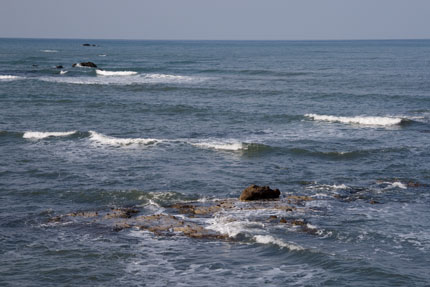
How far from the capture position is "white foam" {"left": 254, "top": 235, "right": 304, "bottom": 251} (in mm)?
16484

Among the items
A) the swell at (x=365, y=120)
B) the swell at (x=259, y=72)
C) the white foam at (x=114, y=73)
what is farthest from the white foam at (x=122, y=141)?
the white foam at (x=114, y=73)

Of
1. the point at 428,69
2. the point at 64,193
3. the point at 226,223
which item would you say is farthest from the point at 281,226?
the point at 428,69

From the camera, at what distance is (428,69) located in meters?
72.3

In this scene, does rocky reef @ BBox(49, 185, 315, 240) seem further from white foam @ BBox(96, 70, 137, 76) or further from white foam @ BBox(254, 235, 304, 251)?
white foam @ BBox(96, 70, 137, 76)

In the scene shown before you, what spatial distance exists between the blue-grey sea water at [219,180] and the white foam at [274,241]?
50 mm

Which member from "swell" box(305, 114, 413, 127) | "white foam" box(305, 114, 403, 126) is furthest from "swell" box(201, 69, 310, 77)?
"white foam" box(305, 114, 403, 126)

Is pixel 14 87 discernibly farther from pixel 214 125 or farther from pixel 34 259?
pixel 34 259

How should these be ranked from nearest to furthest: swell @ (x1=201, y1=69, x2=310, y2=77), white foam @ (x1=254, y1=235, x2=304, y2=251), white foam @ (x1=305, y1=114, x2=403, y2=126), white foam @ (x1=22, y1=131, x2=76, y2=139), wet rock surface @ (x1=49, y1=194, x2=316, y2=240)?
white foam @ (x1=254, y1=235, x2=304, y2=251) → wet rock surface @ (x1=49, y1=194, x2=316, y2=240) → white foam @ (x1=22, y1=131, x2=76, y2=139) → white foam @ (x1=305, y1=114, x2=403, y2=126) → swell @ (x1=201, y1=69, x2=310, y2=77)

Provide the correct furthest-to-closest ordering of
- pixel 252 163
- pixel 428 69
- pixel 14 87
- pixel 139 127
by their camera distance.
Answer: pixel 428 69
pixel 14 87
pixel 139 127
pixel 252 163

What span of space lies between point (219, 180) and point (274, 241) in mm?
7443

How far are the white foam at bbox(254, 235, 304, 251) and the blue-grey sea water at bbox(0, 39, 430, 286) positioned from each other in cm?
5

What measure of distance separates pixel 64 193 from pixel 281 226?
28.5 feet

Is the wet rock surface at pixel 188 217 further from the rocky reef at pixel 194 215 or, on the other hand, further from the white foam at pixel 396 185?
the white foam at pixel 396 185

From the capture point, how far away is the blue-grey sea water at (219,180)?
15391mm
